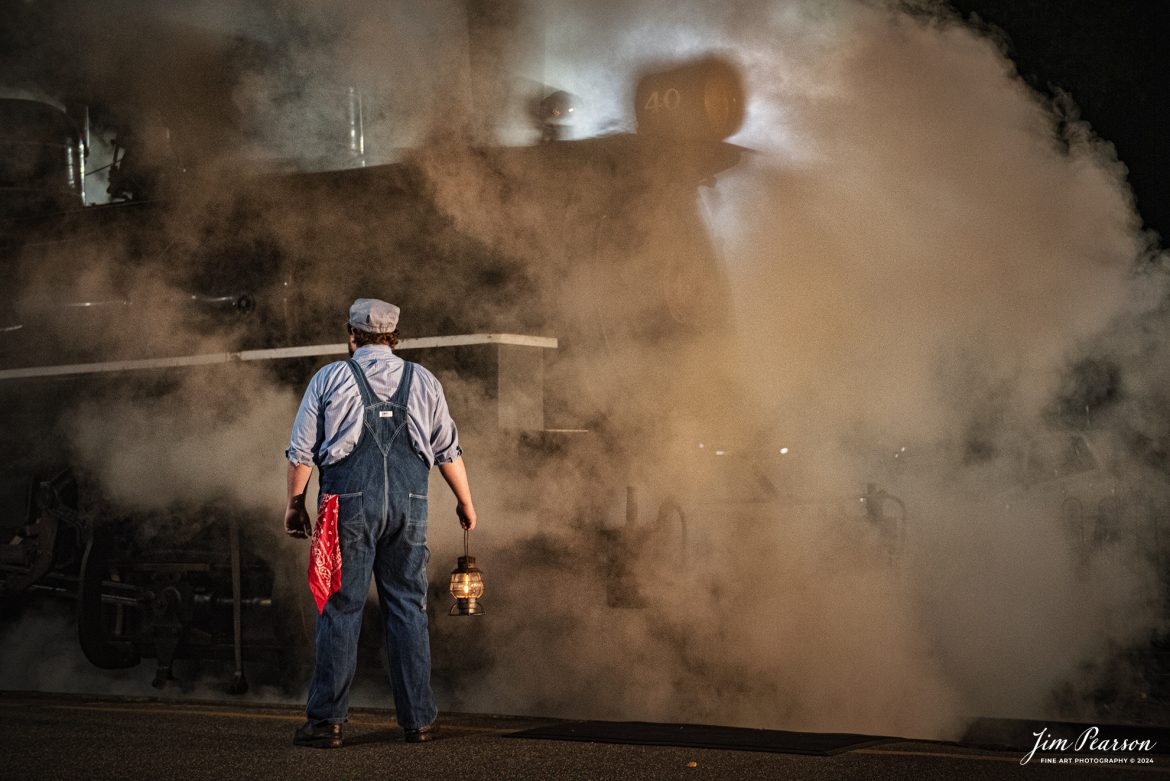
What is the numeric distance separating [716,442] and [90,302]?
9.60ft

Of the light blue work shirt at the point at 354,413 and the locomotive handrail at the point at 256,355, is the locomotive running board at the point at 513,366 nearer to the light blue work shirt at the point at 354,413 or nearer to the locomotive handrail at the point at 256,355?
the locomotive handrail at the point at 256,355

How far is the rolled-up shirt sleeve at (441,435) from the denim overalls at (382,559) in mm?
80

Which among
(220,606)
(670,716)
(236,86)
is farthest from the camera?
(236,86)

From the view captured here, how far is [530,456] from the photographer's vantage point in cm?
464

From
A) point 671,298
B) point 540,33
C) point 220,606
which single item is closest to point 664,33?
point 540,33

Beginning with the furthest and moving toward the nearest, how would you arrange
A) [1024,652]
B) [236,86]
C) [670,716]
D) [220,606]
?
1. [236,86]
2. [220,606]
3. [1024,652]
4. [670,716]

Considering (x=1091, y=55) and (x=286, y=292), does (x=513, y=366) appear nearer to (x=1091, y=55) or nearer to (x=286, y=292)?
(x=286, y=292)

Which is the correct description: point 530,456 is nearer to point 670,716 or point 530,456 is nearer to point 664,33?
point 670,716

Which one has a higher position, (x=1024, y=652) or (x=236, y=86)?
(x=236, y=86)

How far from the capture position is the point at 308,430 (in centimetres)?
339

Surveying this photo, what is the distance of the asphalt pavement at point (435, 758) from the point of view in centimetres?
294

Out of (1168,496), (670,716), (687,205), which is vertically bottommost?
(670,716)
